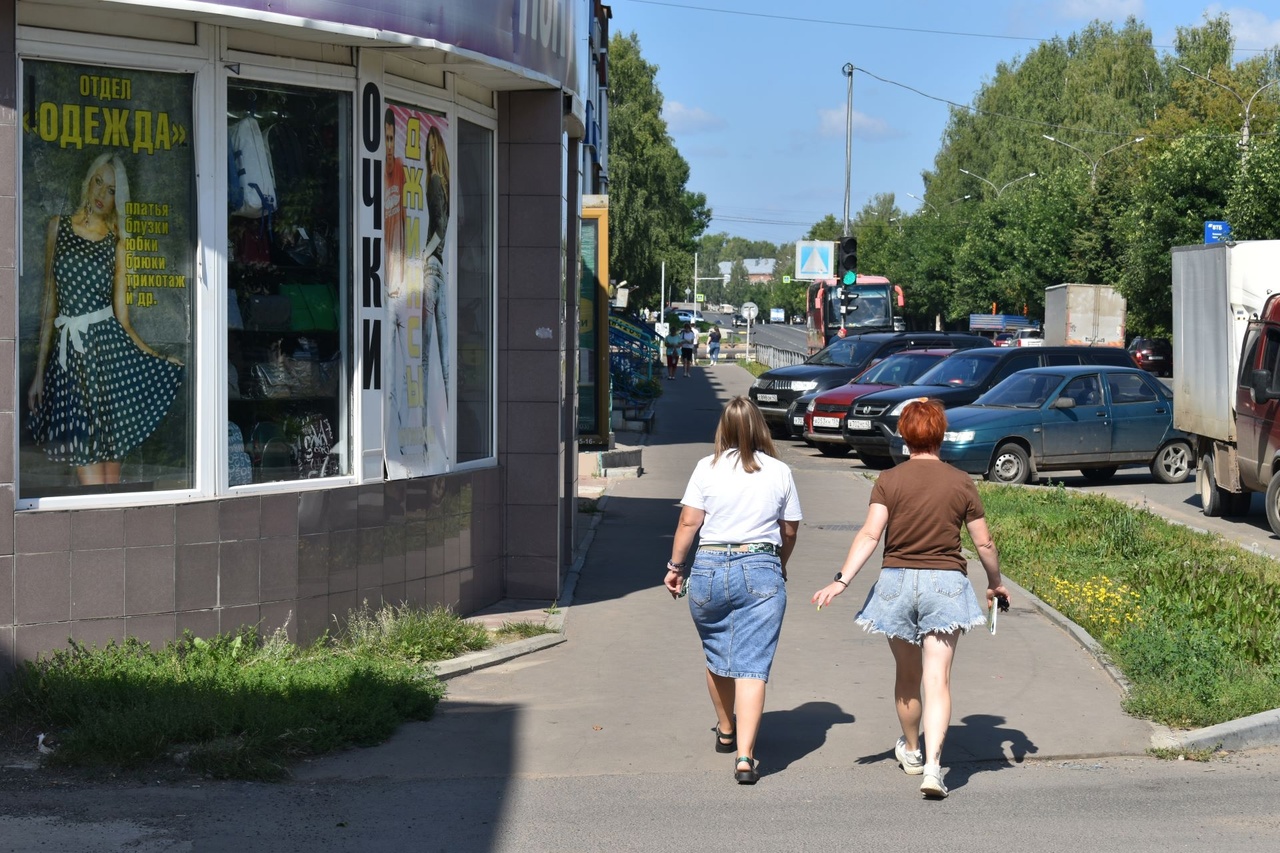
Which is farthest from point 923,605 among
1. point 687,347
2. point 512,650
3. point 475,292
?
point 687,347

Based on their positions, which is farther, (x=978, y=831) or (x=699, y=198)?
(x=699, y=198)

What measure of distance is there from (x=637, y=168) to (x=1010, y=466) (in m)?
46.5

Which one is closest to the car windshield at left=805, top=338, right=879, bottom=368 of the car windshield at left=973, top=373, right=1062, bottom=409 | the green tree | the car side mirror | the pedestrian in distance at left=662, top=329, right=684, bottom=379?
the car windshield at left=973, top=373, right=1062, bottom=409

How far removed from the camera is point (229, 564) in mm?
7426

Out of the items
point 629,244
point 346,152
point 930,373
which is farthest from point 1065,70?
point 346,152

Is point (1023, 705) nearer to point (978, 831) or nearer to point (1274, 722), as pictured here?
point (1274, 722)

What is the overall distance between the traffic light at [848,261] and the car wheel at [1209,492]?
40.3ft

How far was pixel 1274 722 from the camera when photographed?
260 inches

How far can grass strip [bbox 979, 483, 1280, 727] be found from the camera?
7125 mm

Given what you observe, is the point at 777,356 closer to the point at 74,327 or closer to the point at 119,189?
the point at 119,189

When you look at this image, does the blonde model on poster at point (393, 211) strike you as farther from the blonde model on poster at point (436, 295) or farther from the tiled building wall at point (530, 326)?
the tiled building wall at point (530, 326)

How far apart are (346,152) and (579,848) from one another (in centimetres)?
442

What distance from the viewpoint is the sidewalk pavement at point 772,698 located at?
6484 mm

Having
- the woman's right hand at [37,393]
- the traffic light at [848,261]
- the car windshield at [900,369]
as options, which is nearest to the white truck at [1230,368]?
the car windshield at [900,369]
